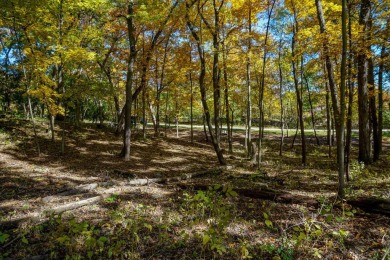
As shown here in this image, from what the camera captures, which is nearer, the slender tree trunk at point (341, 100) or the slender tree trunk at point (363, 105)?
the slender tree trunk at point (341, 100)

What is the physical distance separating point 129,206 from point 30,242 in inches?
82.0

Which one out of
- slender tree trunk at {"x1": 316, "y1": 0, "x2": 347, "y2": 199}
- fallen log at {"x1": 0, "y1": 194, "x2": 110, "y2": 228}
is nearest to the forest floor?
fallen log at {"x1": 0, "y1": 194, "x2": 110, "y2": 228}

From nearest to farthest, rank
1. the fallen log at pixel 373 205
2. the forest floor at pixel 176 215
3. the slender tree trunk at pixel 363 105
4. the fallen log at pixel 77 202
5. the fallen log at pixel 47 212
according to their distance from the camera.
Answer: the forest floor at pixel 176 215 → the fallen log at pixel 47 212 → the fallen log at pixel 77 202 → the fallen log at pixel 373 205 → the slender tree trunk at pixel 363 105

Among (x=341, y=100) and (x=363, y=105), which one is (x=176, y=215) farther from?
(x=363, y=105)

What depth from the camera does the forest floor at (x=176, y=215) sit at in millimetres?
3791

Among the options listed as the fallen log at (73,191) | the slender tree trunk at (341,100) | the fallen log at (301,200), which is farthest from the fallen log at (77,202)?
the slender tree trunk at (341,100)

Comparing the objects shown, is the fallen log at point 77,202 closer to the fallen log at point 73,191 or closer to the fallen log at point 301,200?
the fallen log at point 73,191

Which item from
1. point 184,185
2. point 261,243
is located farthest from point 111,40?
point 261,243

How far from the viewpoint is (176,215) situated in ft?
17.3

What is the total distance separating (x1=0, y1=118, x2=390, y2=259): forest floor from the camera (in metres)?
3.79

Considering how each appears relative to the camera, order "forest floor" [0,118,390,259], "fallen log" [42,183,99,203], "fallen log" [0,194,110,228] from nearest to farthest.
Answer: "forest floor" [0,118,390,259], "fallen log" [0,194,110,228], "fallen log" [42,183,99,203]

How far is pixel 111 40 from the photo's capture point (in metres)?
16.9

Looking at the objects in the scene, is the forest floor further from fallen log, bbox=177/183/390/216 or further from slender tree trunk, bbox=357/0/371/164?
slender tree trunk, bbox=357/0/371/164

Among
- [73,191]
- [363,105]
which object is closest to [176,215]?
[73,191]
